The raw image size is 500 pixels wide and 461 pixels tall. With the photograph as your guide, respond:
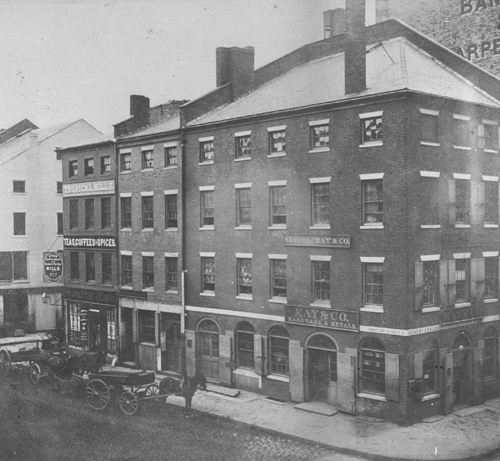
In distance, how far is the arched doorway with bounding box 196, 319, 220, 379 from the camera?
2809 cm

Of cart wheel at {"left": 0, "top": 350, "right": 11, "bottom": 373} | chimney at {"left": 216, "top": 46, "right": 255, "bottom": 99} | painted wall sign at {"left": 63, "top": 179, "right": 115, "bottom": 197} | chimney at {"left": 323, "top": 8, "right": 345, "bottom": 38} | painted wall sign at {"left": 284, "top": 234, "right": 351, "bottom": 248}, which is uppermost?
chimney at {"left": 323, "top": 8, "right": 345, "bottom": 38}

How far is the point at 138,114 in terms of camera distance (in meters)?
34.6

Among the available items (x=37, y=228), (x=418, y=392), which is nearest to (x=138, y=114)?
(x=37, y=228)

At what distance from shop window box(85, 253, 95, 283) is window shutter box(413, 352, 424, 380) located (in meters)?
20.5

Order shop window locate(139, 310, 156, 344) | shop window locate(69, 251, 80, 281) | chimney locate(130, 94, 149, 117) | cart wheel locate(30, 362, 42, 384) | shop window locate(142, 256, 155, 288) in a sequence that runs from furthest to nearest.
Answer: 1. shop window locate(69, 251, 80, 281)
2. chimney locate(130, 94, 149, 117)
3. shop window locate(139, 310, 156, 344)
4. shop window locate(142, 256, 155, 288)
5. cart wheel locate(30, 362, 42, 384)

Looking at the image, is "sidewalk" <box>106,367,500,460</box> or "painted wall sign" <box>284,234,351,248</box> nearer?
"sidewalk" <box>106,367,500,460</box>

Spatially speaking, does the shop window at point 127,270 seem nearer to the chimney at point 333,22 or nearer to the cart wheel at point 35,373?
the cart wheel at point 35,373

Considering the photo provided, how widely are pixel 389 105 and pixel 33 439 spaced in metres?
16.3

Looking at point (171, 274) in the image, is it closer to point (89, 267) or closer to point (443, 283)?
point (89, 267)

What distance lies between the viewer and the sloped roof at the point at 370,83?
73.9 ft

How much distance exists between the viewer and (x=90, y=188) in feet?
115


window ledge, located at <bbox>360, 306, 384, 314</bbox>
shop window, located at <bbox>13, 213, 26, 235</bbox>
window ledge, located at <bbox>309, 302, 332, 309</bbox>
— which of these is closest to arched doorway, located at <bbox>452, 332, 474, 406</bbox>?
window ledge, located at <bbox>360, 306, 384, 314</bbox>

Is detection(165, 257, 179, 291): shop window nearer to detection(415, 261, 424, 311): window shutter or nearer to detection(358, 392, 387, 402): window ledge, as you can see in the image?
detection(358, 392, 387, 402): window ledge

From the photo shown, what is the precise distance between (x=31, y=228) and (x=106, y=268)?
11.5m
